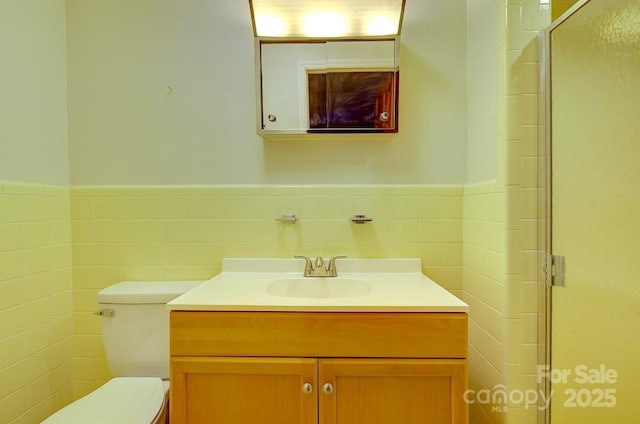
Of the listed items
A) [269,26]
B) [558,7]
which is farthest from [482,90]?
[269,26]

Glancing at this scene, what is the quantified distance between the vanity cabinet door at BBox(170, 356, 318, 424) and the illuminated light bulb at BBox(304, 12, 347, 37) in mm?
1301

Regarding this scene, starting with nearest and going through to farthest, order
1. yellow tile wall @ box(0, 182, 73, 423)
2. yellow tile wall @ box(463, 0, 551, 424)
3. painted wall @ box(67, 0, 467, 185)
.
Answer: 1. yellow tile wall @ box(463, 0, 551, 424)
2. yellow tile wall @ box(0, 182, 73, 423)
3. painted wall @ box(67, 0, 467, 185)

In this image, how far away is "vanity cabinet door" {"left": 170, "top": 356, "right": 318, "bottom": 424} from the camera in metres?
0.99

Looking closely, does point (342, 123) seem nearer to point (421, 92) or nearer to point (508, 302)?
point (421, 92)

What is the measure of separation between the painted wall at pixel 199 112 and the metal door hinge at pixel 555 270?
532 millimetres

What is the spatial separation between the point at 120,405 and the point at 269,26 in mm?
1574

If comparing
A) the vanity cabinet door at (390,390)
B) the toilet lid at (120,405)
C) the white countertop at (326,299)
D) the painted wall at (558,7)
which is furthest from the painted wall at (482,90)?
the toilet lid at (120,405)

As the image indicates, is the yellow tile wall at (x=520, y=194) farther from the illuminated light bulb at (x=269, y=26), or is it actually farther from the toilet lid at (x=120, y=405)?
the toilet lid at (x=120, y=405)

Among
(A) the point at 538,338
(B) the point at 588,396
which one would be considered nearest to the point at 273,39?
(A) the point at 538,338

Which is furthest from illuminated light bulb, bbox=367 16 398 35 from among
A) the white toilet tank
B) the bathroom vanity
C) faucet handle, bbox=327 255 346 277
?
the white toilet tank

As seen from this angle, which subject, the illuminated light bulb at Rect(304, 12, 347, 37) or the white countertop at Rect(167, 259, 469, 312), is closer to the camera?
the white countertop at Rect(167, 259, 469, 312)

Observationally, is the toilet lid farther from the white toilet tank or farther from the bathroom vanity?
the bathroom vanity

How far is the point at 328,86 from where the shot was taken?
1418 millimetres

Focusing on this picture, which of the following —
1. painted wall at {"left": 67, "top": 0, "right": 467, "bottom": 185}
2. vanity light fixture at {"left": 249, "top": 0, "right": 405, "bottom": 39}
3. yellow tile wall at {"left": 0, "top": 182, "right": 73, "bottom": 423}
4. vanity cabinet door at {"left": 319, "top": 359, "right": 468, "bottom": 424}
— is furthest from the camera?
painted wall at {"left": 67, "top": 0, "right": 467, "bottom": 185}
